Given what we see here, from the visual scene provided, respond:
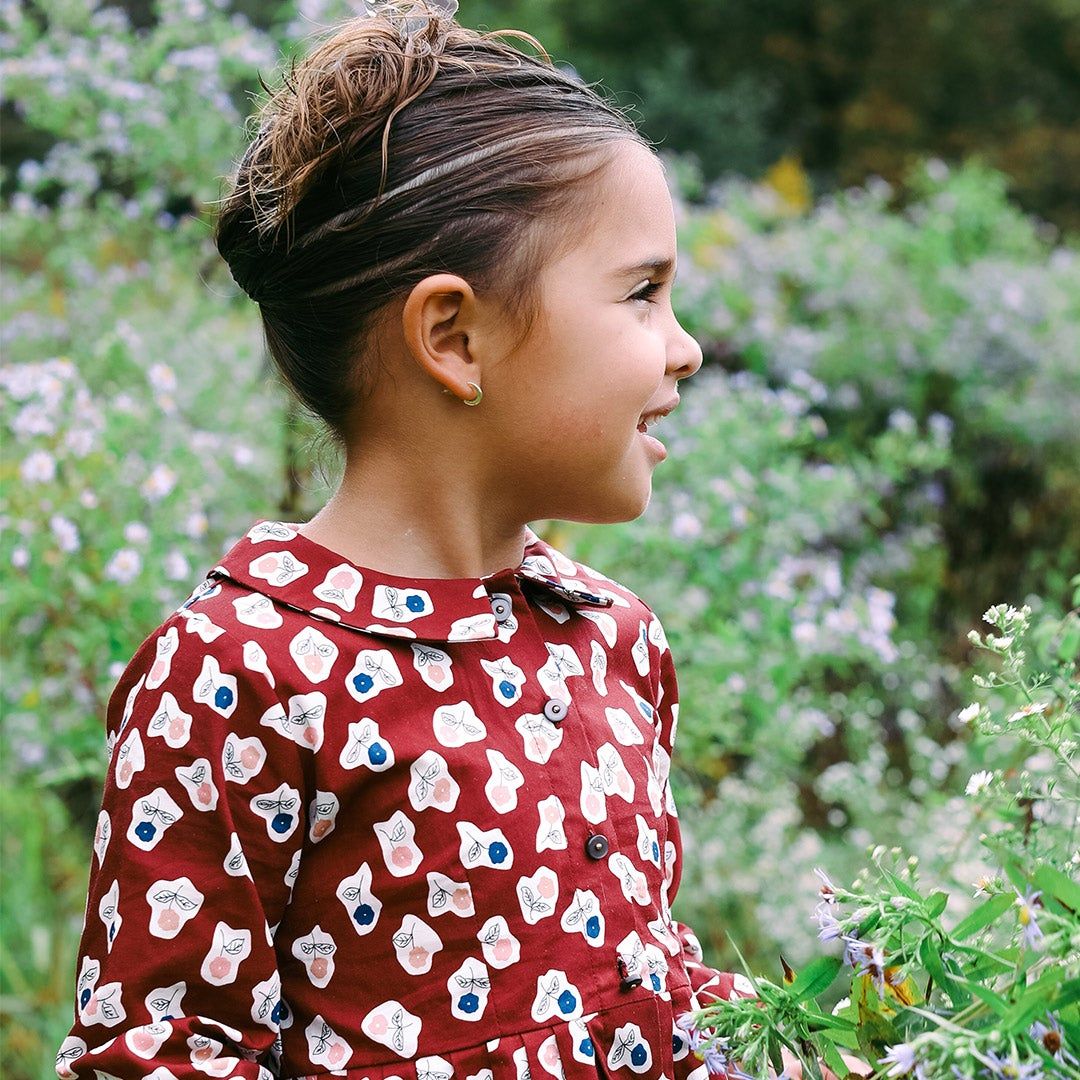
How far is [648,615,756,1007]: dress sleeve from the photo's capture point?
4.70 feet

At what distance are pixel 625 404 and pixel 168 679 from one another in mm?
471

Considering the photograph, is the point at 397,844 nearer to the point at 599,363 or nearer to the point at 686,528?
the point at 599,363

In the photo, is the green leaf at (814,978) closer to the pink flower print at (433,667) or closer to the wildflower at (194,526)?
the pink flower print at (433,667)

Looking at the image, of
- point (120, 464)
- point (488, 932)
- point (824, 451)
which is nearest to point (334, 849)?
point (488, 932)

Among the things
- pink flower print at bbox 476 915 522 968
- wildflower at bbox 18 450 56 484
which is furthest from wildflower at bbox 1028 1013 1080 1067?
wildflower at bbox 18 450 56 484

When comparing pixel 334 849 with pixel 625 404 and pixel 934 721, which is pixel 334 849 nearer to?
pixel 625 404

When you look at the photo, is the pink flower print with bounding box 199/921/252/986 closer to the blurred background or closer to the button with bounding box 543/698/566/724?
the button with bounding box 543/698/566/724

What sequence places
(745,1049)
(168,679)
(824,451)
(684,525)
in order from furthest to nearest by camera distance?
(824,451)
(684,525)
(168,679)
(745,1049)

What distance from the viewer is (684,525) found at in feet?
9.55

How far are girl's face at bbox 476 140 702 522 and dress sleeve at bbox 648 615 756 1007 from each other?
10.8 inches

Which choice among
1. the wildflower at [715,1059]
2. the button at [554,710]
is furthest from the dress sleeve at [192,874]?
the wildflower at [715,1059]

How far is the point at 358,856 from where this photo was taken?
48.0 inches

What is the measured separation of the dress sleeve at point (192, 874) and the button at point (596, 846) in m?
0.27

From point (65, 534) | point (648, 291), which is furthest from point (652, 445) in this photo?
point (65, 534)
